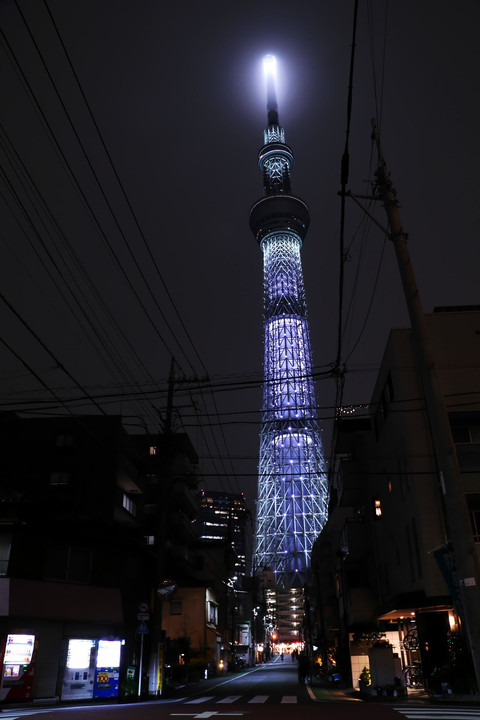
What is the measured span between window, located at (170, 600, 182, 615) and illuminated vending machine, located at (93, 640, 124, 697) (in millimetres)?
24881

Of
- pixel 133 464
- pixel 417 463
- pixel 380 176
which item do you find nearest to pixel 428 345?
pixel 380 176

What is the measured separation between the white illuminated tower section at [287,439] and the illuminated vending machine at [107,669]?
80.4 meters

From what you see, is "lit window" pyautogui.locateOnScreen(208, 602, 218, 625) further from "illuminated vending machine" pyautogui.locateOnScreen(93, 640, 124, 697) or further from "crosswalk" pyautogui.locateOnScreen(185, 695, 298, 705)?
"crosswalk" pyautogui.locateOnScreen(185, 695, 298, 705)

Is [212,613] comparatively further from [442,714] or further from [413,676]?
[442,714]

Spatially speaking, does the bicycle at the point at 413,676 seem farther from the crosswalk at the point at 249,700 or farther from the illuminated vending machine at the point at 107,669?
the illuminated vending machine at the point at 107,669

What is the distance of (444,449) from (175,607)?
40.8m

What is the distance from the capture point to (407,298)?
41.5ft

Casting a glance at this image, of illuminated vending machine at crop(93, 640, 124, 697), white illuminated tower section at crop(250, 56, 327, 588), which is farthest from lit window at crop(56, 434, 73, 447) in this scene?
white illuminated tower section at crop(250, 56, 327, 588)

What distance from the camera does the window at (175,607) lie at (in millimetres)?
46062

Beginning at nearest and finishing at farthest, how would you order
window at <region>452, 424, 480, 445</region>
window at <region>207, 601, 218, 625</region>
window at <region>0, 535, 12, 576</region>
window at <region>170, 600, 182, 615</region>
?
window at <region>0, 535, 12, 576</region> → window at <region>452, 424, 480, 445</region> → window at <region>170, 600, 182, 615</region> → window at <region>207, 601, 218, 625</region>

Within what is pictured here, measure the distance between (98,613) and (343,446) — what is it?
1940cm

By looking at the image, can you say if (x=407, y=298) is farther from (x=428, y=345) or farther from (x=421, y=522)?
(x=421, y=522)

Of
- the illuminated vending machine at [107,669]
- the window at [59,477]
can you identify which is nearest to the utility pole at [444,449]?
the illuminated vending machine at [107,669]

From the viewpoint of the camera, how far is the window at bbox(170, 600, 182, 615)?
4606 centimetres
